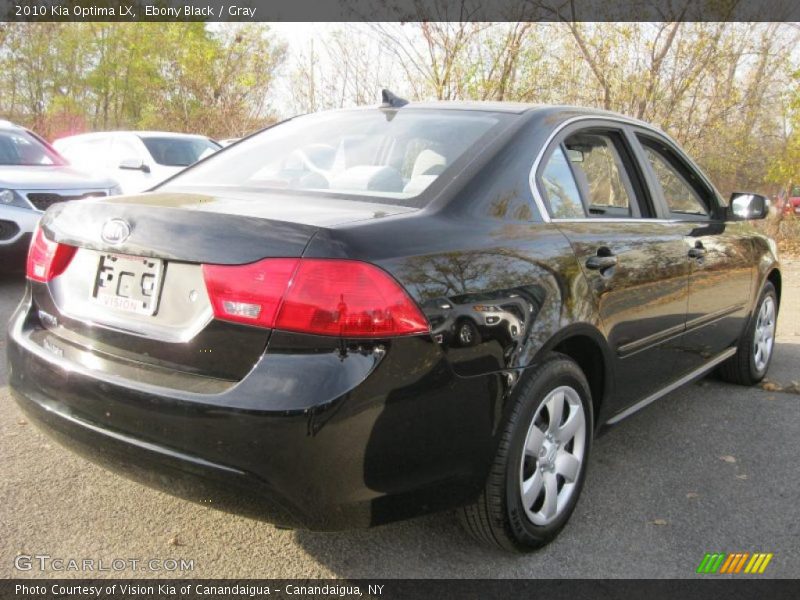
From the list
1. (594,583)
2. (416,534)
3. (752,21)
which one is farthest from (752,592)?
(752,21)

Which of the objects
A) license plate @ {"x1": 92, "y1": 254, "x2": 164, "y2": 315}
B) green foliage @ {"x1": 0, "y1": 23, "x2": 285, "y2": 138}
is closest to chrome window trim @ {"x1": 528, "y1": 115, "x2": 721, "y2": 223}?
license plate @ {"x1": 92, "y1": 254, "x2": 164, "y2": 315}

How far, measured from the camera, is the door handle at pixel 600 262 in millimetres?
2770

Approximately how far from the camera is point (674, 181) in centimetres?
412

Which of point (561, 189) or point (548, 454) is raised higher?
point (561, 189)

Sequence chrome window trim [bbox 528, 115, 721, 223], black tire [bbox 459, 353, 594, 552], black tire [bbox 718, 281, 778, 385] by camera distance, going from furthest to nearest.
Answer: black tire [bbox 718, 281, 778, 385], chrome window trim [bbox 528, 115, 721, 223], black tire [bbox 459, 353, 594, 552]

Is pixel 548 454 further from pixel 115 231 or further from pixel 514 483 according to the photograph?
pixel 115 231

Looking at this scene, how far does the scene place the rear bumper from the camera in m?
1.90

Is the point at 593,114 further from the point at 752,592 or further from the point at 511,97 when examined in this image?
the point at 511,97

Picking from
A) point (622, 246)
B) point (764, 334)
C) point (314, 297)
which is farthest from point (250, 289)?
point (764, 334)

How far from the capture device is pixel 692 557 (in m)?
2.61

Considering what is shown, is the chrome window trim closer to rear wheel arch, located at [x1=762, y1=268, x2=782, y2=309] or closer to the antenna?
the antenna

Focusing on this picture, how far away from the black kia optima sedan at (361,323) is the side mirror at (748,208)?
1352 mm

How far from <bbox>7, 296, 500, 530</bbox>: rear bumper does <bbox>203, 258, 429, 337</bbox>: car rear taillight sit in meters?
0.05

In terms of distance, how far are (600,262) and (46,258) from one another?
2028mm
